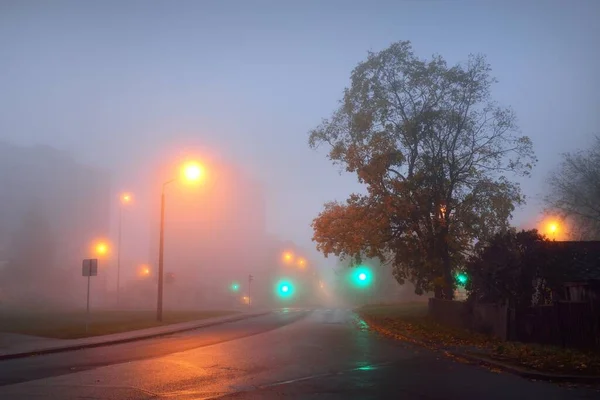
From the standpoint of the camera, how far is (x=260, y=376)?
10992 millimetres

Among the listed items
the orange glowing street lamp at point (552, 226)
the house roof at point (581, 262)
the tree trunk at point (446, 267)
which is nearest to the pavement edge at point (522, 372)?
the house roof at point (581, 262)

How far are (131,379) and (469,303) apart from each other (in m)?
16.0

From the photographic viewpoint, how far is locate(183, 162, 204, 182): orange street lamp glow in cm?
2583

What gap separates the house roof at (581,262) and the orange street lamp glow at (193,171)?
52.8ft

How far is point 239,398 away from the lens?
28.5 ft

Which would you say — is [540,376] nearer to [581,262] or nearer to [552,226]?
[581,262]

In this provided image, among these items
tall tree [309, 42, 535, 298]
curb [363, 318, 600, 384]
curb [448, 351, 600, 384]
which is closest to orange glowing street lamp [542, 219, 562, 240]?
tall tree [309, 42, 535, 298]

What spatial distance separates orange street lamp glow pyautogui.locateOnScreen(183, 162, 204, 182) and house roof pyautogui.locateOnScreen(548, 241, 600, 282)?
633 inches

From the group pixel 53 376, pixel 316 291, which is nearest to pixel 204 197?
pixel 316 291

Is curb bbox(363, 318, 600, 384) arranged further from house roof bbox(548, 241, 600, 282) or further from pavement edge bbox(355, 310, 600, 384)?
house roof bbox(548, 241, 600, 282)

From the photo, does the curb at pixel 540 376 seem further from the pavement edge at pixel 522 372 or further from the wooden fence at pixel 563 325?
the wooden fence at pixel 563 325

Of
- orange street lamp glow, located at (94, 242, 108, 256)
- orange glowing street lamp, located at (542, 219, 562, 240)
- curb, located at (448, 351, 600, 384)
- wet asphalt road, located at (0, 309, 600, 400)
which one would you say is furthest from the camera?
orange street lamp glow, located at (94, 242, 108, 256)

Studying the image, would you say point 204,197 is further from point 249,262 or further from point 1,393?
point 1,393

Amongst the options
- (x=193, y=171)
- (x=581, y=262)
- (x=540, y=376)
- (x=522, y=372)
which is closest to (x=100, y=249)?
(x=193, y=171)
